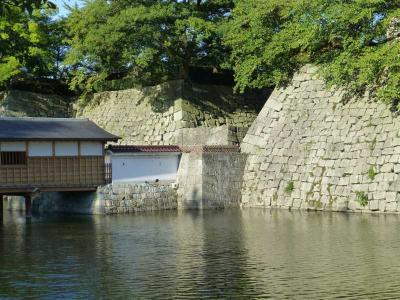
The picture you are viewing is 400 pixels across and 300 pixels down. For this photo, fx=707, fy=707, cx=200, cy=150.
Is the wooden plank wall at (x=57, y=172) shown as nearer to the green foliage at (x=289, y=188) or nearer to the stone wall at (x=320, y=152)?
the stone wall at (x=320, y=152)

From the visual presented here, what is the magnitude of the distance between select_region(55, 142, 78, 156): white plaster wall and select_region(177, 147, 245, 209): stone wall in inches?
212

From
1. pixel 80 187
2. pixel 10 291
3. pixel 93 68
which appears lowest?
pixel 10 291

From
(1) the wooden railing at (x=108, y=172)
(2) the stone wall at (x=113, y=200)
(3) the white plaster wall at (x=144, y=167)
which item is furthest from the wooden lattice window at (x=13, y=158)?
(3) the white plaster wall at (x=144, y=167)

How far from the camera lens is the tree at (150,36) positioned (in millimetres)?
35219

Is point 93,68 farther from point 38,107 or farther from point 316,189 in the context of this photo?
point 316,189

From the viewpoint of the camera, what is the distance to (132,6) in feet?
119

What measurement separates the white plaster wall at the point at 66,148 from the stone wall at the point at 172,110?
872 cm

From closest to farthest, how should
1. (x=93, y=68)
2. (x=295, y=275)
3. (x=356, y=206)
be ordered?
1. (x=295, y=275)
2. (x=356, y=206)
3. (x=93, y=68)

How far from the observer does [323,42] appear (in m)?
31.0

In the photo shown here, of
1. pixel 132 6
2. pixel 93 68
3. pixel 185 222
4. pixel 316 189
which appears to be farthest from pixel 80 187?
pixel 93 68

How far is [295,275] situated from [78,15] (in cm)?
2774

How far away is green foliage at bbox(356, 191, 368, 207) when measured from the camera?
87.4ft

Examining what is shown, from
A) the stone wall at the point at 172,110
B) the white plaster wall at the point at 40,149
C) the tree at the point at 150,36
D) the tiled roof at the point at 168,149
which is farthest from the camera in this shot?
the stone wall at the point at 172,110

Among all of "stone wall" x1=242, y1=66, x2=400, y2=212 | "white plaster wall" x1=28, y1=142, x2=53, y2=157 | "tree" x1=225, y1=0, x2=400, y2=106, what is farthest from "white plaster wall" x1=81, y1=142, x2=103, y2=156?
"tree" x1=225, y1=0, x2=400, y2=106
